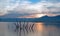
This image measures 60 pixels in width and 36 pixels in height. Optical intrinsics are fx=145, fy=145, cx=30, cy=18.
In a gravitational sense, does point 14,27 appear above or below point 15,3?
below

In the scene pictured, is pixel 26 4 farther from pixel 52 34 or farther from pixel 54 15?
pixel 52 34

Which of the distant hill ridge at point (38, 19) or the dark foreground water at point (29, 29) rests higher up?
the distant hill ridge at point (38, 19)

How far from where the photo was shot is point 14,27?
5.77 feet

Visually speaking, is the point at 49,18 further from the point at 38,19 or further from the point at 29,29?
the point at 29,29

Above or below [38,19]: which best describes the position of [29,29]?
below

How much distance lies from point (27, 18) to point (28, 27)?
4.3 inches

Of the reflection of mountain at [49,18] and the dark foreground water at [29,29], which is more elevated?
the reflection of mountain at [49,18]

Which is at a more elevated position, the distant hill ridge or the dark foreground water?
the distant hill ridge

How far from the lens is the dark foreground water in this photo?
1724mm

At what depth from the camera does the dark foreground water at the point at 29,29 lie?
1724 mm

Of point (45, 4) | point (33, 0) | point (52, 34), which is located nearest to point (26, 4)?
point (33, 0)

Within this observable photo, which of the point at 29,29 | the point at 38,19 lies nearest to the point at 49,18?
Answer: the point at 38,19

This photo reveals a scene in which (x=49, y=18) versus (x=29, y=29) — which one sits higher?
(x=49, y=18)

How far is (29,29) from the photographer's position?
5.64 feet
